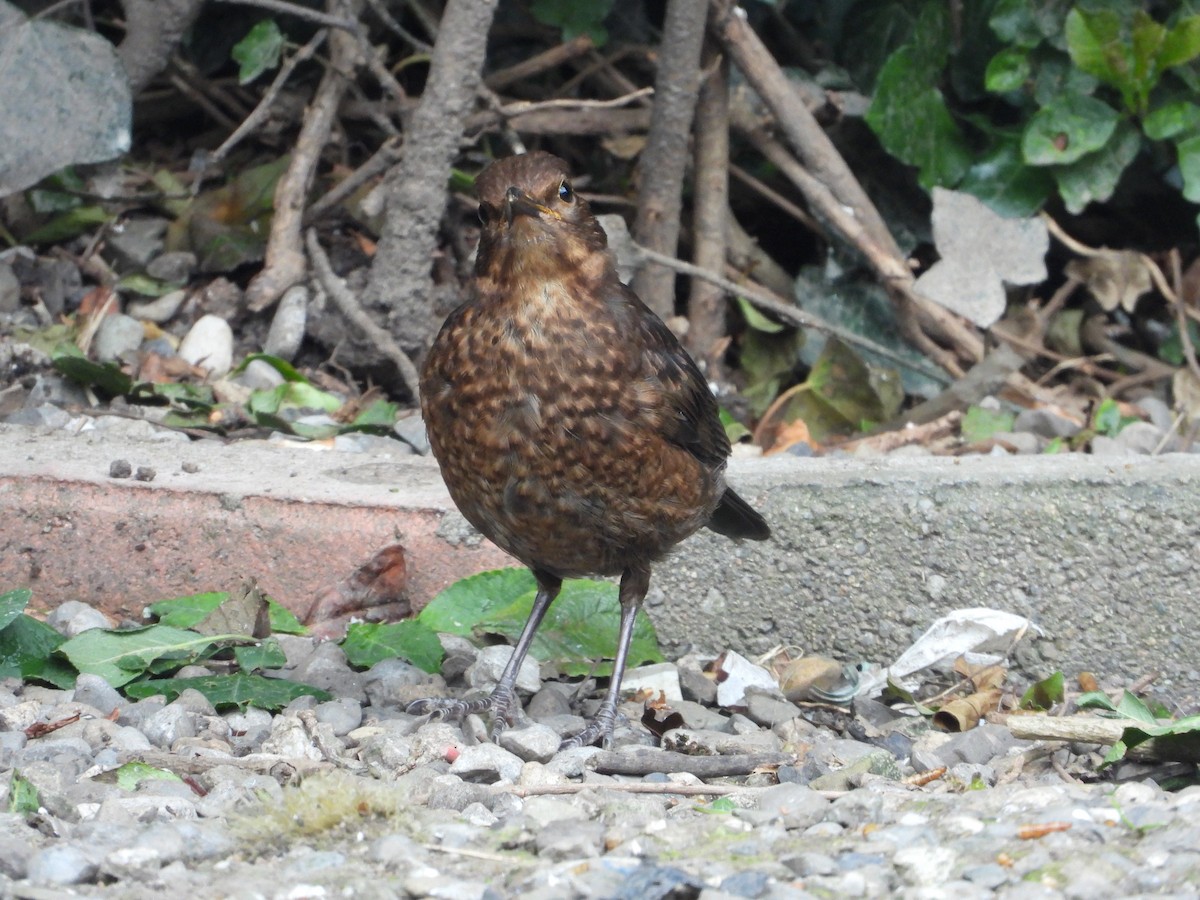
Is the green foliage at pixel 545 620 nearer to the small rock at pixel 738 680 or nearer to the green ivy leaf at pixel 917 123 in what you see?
the small rock at pixel 738 680

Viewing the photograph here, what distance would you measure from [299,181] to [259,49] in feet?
1.47

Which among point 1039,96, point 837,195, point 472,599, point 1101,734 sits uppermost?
point 1039,96

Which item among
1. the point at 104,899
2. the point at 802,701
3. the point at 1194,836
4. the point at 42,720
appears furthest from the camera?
the point at 802,701

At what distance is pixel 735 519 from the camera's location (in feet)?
13.5

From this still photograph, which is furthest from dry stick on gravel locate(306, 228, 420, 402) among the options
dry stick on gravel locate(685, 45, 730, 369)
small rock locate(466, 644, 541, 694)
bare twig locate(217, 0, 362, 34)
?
small rock locate(466, 644, 541, 694)

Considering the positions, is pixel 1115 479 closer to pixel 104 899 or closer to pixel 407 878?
pixel 407 878

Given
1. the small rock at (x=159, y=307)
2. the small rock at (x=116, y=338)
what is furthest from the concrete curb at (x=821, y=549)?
the small rock at (x=159, y=307)

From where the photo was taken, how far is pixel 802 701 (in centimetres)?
405

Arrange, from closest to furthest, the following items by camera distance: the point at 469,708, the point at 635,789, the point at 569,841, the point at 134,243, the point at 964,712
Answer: the point at 569,841 → the point at 635,789 → the point at 469,708 → the point at 964,712 → the point at 134,243

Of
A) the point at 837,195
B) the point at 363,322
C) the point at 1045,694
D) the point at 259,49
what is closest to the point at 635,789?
the point at 1045,694

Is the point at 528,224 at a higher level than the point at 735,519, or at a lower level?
higher

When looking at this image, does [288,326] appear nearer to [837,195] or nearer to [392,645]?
[392,645]

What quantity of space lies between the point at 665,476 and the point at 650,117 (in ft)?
7.13

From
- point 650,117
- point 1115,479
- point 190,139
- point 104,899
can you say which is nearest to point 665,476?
→ point 1115,479
